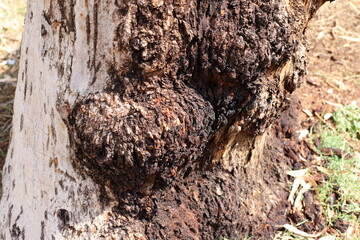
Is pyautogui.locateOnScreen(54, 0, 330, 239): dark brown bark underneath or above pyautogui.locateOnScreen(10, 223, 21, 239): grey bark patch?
above

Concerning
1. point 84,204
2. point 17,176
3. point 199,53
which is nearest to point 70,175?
point 84,204

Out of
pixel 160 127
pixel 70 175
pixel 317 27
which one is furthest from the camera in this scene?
pixel 317 27

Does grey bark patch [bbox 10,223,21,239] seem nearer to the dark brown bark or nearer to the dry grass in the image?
the dark brown bark

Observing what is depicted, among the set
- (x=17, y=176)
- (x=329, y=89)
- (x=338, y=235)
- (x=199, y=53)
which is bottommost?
(x=338, y=235)

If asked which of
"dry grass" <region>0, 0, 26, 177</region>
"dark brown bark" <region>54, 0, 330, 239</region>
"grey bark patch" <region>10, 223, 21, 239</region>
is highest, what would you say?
"dark brown bark" <region>54, 0, 330, 239</region>

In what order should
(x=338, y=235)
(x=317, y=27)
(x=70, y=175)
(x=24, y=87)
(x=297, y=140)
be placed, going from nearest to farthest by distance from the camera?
(x=70, y=175) → (x=24, y=87) → (x=338, y=235) → (x=297, y=140) → (x=317, y=27)

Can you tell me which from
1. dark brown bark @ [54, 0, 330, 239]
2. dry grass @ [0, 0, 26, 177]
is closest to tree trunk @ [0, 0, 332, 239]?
dark brown bark @ [54, 0, 330, 239]

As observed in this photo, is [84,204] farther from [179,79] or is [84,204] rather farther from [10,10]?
[10,10]

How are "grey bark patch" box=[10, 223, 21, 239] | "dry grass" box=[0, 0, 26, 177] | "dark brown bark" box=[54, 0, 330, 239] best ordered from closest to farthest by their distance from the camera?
"dark brown bark" box=[54, 0, 330, 239]
"grey bark patch" box=[10, 223, 21, 239]
"dry grass" box=[0, 0, 26, 177]

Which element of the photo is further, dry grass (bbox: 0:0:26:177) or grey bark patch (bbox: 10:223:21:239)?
dry grass (bbox: 0:0:26:177)

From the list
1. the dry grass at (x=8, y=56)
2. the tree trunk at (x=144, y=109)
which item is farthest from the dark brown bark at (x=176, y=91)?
the dry grass at (x=8, y=56)
